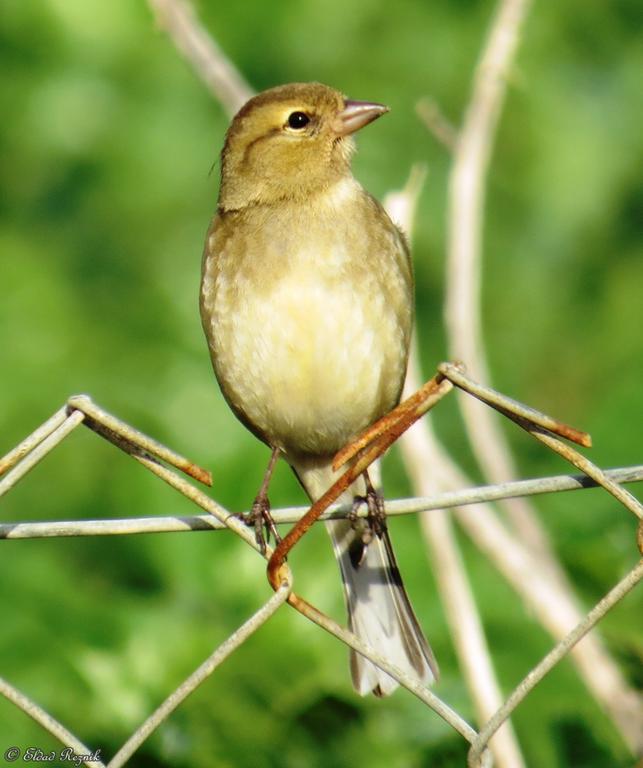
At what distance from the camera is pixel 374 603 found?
11.0 feet

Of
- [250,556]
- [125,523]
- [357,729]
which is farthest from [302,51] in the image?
[125,523]

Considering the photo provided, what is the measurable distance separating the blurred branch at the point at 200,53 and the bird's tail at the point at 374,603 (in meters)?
1.08

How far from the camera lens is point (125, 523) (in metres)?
2.07

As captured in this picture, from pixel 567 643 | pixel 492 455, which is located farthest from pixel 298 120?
pixel 567 643

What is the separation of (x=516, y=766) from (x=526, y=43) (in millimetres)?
4660

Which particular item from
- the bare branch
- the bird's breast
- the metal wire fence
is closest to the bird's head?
the bird's breast

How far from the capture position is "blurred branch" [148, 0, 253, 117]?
14.0ft

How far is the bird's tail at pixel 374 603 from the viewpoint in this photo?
3.04 metres

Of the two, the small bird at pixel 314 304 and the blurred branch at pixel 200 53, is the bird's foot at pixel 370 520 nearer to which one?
the small bird at pixel 314 304

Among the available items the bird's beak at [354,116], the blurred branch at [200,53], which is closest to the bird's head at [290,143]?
the bird's beak at [354,116]

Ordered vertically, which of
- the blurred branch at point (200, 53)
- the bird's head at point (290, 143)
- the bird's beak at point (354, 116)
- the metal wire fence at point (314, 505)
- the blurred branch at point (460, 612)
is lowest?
the metal wire fence at point (314, 505)

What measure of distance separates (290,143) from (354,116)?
0.17 m

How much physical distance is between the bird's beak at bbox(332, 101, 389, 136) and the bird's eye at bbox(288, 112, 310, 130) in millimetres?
71

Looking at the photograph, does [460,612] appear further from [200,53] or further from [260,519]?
[200,53]
